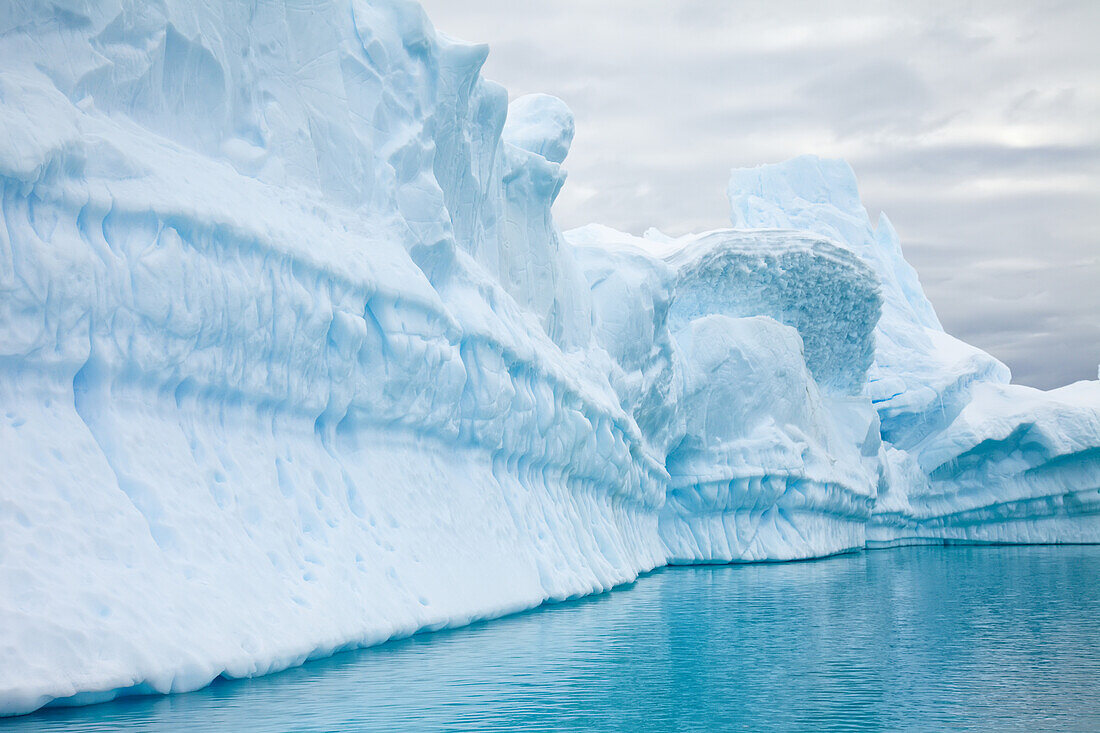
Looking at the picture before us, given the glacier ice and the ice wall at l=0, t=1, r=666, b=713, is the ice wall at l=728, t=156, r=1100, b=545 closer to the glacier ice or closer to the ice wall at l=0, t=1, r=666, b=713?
the glacier ice

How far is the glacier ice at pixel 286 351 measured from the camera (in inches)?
270

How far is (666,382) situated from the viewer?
20.7 metres

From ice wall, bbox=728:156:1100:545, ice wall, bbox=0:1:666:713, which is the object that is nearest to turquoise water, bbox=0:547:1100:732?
ice wall, bbox=0:1:666:713

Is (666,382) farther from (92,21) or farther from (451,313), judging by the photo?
(92,21)

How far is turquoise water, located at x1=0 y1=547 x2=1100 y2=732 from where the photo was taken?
6250 millimetres

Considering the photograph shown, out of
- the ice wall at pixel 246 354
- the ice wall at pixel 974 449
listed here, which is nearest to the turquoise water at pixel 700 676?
the ice wall at pixel 246 354

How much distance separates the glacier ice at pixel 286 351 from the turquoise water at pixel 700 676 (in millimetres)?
418

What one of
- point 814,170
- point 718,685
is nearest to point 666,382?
point 718,685

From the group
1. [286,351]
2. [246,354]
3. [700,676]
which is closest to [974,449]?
[700,676]

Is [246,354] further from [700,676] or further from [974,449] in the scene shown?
[974,449]

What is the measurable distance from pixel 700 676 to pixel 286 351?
167 inches

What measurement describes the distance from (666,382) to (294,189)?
11616 millimetres

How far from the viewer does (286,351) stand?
9281 mm

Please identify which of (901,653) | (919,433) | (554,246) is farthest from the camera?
(919,433)
